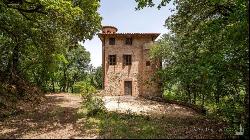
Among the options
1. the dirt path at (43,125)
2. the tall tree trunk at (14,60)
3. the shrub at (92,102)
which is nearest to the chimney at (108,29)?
the tall tree trunk at (14,60)

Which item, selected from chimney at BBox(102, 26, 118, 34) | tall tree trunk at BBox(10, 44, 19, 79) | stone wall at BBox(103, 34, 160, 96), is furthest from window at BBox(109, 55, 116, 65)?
tall tree trunk at BBox(10, 44, 19, 79)

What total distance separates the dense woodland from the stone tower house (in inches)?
180

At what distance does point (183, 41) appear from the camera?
21703 millimetres

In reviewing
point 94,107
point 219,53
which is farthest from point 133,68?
point 219,53

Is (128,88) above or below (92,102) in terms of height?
above

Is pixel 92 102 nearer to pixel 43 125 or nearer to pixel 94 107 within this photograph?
pixel 94 107

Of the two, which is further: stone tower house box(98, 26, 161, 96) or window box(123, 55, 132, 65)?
window box(123, 55, 132, 65)

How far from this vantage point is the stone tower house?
133 ft

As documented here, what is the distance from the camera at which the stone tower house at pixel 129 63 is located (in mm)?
40625

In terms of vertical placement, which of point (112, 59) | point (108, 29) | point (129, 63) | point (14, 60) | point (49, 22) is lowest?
point (14, 60)

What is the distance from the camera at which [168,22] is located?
2250 cm

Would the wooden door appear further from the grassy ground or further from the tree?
the grassy ground

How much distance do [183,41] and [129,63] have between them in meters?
19.5

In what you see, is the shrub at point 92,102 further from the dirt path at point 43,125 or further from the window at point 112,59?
the window at point 112,59
